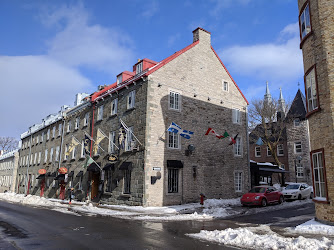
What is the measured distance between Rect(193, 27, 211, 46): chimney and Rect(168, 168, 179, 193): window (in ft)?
38.7

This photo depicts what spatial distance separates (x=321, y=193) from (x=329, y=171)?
1162 millimetres

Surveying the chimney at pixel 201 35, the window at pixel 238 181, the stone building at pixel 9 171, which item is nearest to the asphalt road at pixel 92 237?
the window at pixel 238 181

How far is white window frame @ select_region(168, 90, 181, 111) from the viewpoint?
21109 mm

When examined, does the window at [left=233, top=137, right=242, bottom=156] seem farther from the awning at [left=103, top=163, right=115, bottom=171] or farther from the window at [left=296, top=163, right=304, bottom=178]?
the window at [left=296, top=163, right=304, bottom=178]

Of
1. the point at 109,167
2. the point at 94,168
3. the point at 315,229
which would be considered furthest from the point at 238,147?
the point at 315,229

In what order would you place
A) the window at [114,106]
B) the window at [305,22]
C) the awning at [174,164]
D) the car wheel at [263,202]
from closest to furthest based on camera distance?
the window at [305,22] → the car wheel at [263,202] → the awning at [174,164] → the window at [114,106]

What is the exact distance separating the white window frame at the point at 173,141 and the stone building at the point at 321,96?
34.3 ft

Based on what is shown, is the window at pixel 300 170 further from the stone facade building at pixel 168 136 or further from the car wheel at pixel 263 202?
the car wheel at pixel 263 202

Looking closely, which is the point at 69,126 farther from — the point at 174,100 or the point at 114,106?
the point at 174,100

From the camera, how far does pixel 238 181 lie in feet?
80.8

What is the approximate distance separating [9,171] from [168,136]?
1802 inches

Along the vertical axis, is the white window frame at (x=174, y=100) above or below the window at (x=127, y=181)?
above

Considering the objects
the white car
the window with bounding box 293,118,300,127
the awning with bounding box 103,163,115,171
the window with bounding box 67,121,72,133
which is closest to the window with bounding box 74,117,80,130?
the window with bounding box 67,121,72,133

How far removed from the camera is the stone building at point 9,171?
49781 mm
